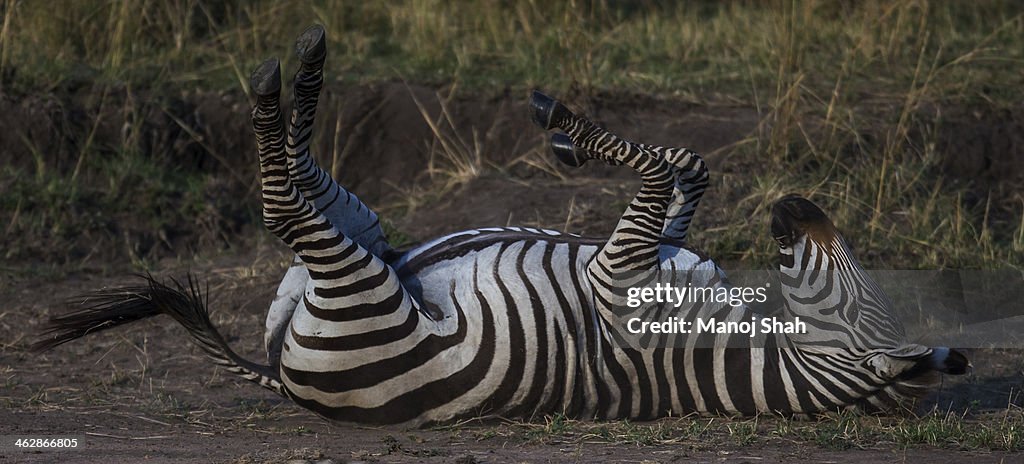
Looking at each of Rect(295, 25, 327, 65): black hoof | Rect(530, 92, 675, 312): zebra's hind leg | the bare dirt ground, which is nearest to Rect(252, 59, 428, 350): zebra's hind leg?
Rect(295, 25, 327, 65): black hoof

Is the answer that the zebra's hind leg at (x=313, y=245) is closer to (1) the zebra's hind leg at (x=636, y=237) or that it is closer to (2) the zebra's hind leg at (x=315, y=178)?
(2) the zebra's hind leg at (x=315, y=178)

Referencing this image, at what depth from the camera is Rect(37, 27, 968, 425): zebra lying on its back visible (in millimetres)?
3867

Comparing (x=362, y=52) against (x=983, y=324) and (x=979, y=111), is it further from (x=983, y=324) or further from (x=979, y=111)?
(x=983, y=324)

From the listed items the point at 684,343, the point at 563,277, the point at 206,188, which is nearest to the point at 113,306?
the point at 563,277

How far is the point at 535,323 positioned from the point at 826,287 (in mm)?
958

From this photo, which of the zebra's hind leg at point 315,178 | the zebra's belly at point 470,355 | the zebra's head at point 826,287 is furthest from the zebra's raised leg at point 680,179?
the zebra's hind leg at point 315,178

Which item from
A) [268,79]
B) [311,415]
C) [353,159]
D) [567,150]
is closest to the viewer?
[268,79]

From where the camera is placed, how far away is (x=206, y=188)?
734 centimetres

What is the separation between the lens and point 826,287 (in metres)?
4.11

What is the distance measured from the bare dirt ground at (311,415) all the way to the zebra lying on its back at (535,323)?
0.19m

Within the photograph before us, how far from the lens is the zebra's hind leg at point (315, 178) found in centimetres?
437

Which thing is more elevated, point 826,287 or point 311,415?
point 826,287

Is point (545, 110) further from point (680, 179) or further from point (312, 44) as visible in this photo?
point (312, 44)

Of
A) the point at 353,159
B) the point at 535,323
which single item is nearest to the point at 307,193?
the point at 535,323
